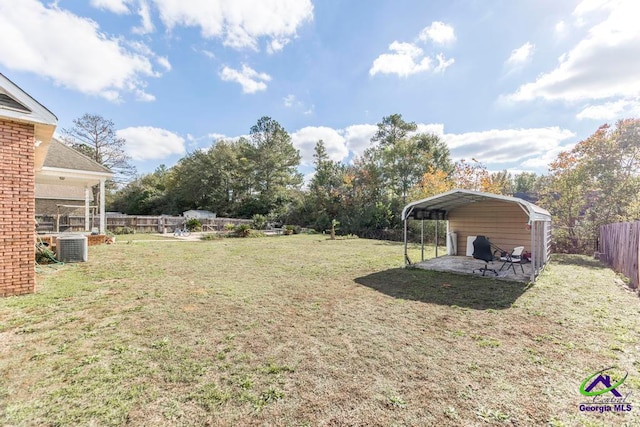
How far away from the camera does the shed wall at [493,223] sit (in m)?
8.44

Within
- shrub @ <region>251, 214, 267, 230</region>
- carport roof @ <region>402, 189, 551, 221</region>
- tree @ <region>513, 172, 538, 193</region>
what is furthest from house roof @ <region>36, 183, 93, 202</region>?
tree @ <region>513, 172, 538, 193</region>

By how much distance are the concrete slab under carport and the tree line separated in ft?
25.5

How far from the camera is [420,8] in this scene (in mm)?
8516

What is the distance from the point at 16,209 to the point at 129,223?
16315mm

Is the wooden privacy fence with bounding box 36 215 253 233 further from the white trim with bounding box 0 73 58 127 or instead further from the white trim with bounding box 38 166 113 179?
the white trim with bounding box 0 73 58 127

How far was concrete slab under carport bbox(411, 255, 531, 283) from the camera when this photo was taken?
6404 millimetres

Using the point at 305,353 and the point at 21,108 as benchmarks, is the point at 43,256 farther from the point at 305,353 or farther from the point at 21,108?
the point at 305,353

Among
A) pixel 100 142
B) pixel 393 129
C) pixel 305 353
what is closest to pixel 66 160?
pixel 305 353

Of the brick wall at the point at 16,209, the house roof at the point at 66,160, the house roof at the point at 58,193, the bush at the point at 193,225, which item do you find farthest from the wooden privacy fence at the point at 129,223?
the brick wall at the point at 16,209

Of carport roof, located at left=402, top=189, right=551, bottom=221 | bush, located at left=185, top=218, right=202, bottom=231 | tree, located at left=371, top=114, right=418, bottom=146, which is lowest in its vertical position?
bush, located at left=185, top=218, right=202, bottom=231

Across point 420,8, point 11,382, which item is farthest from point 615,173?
point 11,382

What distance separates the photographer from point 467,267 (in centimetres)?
747

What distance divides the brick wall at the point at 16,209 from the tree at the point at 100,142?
2384 centimetres

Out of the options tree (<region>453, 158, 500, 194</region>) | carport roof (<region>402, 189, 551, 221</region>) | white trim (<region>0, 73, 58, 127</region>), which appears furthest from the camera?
tree (<region>453, 158, 500, 194</region>)
